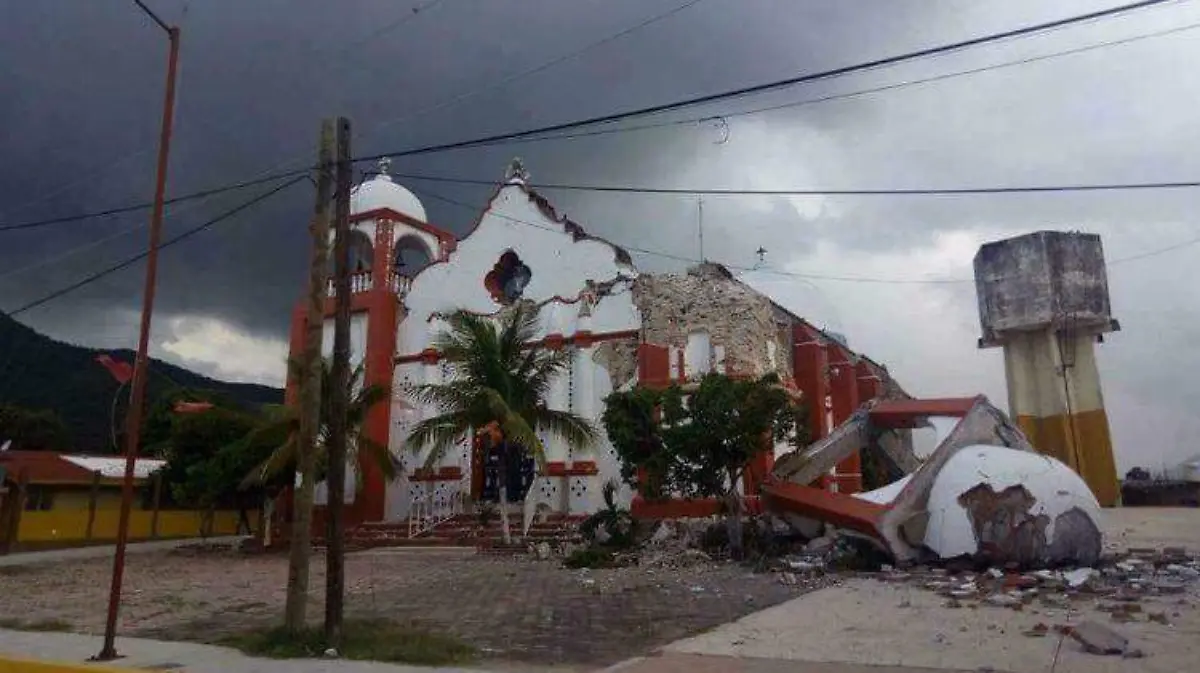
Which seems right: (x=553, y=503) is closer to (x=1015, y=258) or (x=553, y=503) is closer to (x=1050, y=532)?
(x=1050, y=532)

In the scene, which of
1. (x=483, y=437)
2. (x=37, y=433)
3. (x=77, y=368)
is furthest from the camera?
(x=77, y=368)

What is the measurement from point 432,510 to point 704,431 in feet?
33.2

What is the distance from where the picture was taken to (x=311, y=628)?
33.3 feet

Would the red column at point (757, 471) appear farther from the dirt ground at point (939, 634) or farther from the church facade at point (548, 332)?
the dirt ground at point (939, 634)

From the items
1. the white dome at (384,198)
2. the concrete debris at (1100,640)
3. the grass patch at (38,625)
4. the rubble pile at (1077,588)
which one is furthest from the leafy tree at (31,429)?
the concrete debris at (1100,640)

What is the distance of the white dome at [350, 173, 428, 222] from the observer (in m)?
28.0

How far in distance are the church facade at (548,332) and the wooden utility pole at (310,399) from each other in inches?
417

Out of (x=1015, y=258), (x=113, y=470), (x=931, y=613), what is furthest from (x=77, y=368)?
(x=931, y=613)

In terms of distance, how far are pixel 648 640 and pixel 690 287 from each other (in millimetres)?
14384

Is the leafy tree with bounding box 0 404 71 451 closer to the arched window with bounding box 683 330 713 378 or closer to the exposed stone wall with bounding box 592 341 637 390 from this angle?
the exposed stone wall with bounding box 592 341 637 390

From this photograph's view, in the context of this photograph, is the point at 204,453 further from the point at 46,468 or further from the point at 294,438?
the point at 294,438

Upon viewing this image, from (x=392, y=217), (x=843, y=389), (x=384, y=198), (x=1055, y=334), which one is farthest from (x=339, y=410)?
(x=1055, y=334)

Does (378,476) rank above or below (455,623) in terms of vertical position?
above

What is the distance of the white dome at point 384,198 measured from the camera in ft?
92.0
